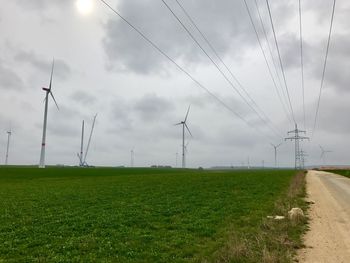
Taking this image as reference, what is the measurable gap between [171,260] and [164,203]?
18.4 metres

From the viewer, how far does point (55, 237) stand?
1916 centimetres

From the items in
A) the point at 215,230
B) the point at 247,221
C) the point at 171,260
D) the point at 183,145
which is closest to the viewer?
the point at 171,260

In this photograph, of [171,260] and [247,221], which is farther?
[247,221]

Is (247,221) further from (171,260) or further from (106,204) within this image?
(106,204)

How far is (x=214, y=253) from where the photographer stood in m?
15.6

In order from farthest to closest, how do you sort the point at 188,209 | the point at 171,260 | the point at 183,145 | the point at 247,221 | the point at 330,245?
the point at 183,145, the point at 188,209, the point at 247,221, the point at 330,245, the point at 171,260

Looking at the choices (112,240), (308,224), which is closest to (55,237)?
(112,240)

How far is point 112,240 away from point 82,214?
30.0 feet

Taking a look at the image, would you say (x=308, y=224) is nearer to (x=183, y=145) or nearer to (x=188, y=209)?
(x=188, y=209)

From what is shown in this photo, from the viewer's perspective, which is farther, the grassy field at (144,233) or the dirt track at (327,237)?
the dirt track at (327,237)

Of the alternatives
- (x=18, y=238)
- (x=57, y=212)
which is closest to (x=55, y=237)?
(x=18, y=238)

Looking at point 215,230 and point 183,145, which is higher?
point 183,145

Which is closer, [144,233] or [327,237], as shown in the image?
[327,237]

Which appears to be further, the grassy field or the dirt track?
the dirt track
